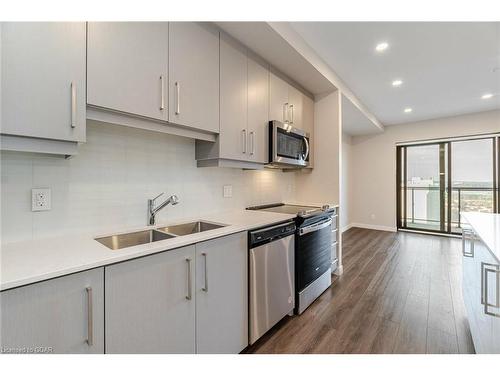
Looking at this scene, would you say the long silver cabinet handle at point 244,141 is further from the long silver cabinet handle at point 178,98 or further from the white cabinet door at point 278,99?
the long silver cabinet handle at point 178,98

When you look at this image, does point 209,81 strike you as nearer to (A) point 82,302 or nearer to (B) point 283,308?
(A) point 82,302

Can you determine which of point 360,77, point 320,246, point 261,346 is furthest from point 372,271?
point 360,77

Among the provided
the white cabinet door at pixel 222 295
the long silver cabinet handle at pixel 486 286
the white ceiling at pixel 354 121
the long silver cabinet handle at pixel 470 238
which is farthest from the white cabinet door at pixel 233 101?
the white ceiling at pixel 354 121

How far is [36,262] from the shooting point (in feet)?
3.04

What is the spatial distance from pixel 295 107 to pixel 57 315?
2680 millimetres

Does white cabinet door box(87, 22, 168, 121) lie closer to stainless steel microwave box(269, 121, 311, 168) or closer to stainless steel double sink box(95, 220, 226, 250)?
stainless steel double sink box(95, 220, 226, 250)

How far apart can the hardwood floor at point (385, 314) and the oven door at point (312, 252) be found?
0.96 feet

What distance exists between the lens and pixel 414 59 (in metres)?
2.68

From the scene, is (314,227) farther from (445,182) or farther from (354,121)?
(445,182)

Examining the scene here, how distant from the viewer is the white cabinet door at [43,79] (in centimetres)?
96

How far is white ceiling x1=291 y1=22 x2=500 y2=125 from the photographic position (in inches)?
85.0

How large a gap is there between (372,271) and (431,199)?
10.8 ft

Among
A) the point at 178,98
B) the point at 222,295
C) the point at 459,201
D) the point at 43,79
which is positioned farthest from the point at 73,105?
the point at 459,201

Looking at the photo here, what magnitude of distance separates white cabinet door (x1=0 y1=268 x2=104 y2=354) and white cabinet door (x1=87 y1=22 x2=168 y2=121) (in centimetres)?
86
